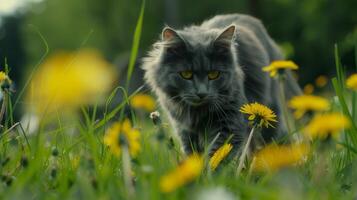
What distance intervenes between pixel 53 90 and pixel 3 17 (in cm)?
5822

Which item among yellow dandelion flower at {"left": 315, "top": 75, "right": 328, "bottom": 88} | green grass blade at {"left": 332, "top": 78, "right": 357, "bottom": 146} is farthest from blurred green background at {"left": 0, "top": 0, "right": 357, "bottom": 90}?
green grass blade at {"left": 332, "top": 78, "right": 357, "bottom": 146}

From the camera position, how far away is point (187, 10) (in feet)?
105

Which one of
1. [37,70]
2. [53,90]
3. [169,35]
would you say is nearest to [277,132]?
[169,35]

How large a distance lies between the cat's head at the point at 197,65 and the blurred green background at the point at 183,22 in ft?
54.6

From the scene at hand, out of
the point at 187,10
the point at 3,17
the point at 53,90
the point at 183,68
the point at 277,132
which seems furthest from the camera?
the point at 3,17

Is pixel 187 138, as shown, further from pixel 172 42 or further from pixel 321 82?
pixel 321 82

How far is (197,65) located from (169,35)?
300 mm

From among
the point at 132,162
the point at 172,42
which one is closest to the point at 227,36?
the point at 172,42

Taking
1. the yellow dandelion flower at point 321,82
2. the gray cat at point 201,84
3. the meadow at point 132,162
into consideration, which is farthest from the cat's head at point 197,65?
the yellow dandelion flower at point 321,82

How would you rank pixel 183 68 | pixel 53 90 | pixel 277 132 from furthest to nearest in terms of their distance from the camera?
pixel 277 132, pixel 183 68, pixel 53 90

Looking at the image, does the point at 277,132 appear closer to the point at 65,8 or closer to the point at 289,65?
the point at 289,65

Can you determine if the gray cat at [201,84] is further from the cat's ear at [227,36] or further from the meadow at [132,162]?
the meadow at [132,162]

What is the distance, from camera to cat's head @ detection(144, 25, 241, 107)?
4320 mm

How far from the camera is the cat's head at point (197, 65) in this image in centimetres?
432
